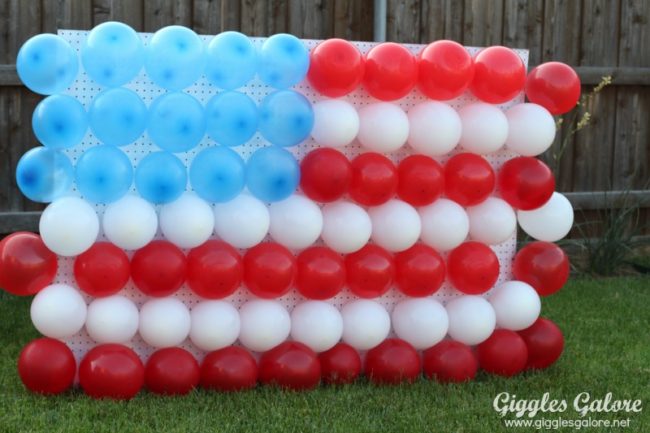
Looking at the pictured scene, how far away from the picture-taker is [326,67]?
351 cm

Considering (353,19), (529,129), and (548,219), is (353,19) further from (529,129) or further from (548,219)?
(548,219)

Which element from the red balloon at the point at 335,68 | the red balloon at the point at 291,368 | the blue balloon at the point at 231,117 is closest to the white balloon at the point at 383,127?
the red balloon at the point at 335,68

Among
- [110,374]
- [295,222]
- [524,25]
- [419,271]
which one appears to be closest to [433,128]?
[419,271]

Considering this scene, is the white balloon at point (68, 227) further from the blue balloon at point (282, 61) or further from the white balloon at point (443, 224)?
the white balloon at point (443, 224)

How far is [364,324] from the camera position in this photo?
11.8 ft

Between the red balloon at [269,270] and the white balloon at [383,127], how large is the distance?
0.55 metres

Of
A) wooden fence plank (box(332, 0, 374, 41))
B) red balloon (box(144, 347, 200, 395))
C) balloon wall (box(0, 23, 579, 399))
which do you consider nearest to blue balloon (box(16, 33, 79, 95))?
balloon wall (box(0, 23, 579, 399))

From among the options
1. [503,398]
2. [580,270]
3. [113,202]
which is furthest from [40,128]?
[580,270]

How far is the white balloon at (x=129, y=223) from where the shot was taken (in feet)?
10.8

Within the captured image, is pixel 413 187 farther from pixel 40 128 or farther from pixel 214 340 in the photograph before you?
pixel 40 128

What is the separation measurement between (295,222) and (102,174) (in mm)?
735

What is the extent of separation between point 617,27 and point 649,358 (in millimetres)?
3168

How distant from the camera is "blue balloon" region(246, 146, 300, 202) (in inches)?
135

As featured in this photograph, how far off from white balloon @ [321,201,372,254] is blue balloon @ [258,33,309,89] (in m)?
0.53
